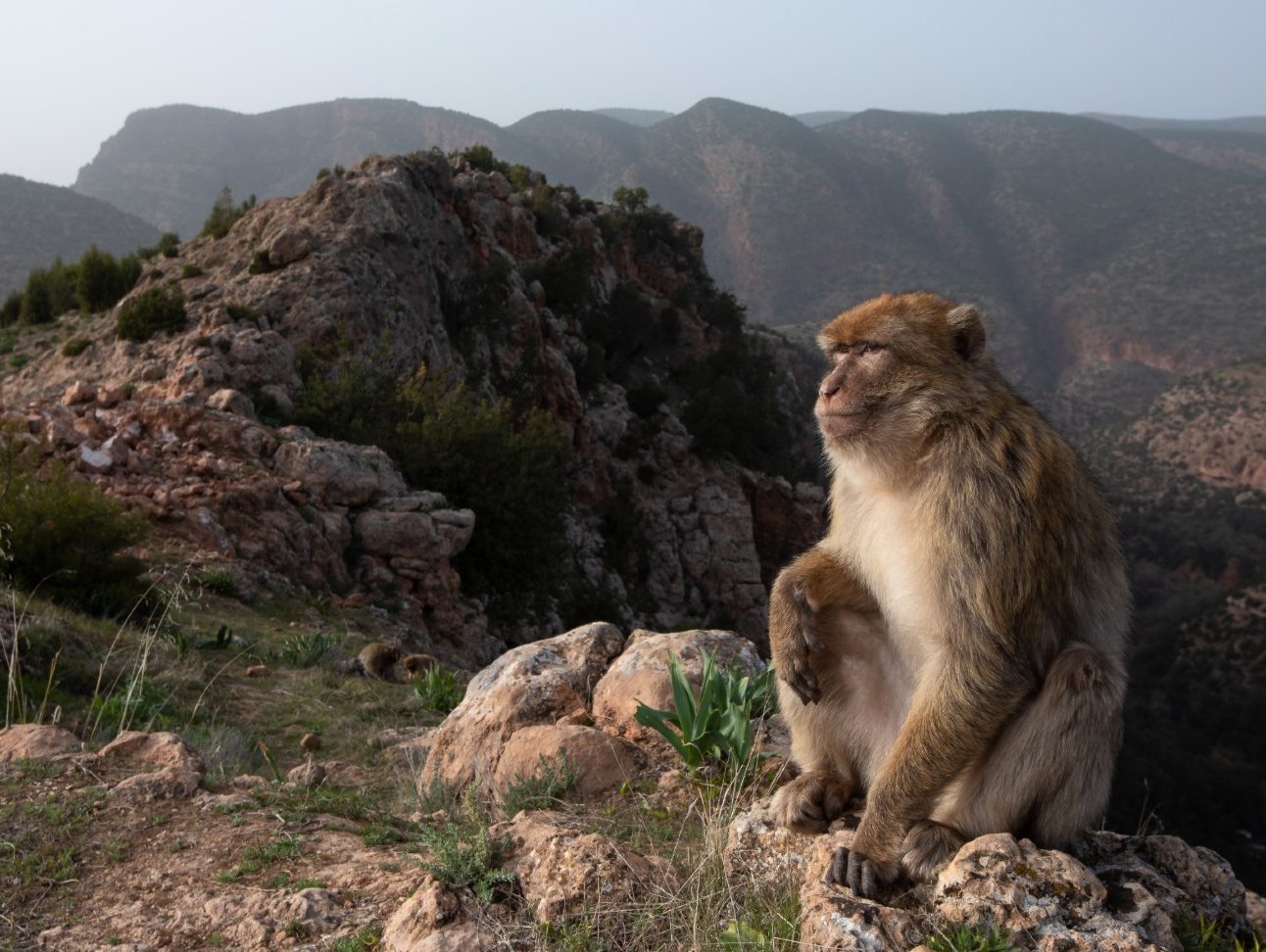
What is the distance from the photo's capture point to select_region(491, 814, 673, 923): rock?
3.06 meters

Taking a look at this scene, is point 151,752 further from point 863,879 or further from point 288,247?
point 288,247

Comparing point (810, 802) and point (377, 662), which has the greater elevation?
point (810, 802)

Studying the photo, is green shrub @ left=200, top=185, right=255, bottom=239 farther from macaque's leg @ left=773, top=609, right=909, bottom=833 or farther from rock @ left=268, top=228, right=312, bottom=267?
macaque's leg @ left=773, top=609, right=909, bottom=833

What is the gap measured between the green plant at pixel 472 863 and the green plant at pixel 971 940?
1290 mm

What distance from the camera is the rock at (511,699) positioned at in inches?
203

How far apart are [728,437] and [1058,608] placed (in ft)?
107

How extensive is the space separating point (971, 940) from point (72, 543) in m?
9.72

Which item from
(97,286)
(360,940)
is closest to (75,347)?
(97,286)

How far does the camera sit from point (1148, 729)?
3078 centimetres

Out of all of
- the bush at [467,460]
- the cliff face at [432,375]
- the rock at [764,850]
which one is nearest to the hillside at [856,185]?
the cliff face at [432,375]

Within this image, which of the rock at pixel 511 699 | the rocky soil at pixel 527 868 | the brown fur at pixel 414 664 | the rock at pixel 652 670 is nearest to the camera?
the rocky soil at pixel 527 868

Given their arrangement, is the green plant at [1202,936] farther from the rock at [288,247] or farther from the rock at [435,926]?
the rock at [288,247]

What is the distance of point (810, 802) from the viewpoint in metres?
3.59

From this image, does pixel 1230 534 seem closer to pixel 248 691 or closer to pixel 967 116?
pixel 248 691
